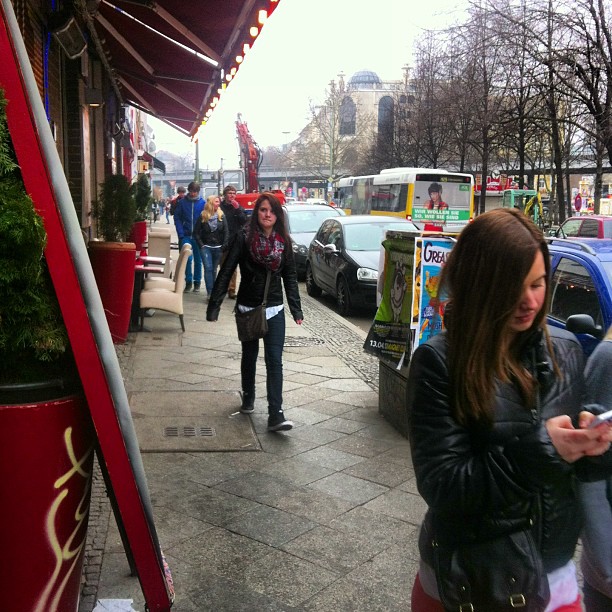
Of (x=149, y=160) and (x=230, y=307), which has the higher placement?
(x=149, y=160)

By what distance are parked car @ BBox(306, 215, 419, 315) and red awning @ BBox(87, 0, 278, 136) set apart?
10.9 feet

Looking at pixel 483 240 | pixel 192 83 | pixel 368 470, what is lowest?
pixel 368 470

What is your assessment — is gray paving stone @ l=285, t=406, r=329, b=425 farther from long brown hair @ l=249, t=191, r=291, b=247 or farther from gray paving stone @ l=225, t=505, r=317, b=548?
gray paving stone @ l=225, t=505, r=317, b=548

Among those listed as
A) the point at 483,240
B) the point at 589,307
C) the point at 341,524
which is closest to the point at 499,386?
the point at 483,240

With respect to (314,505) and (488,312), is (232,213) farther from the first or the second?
(488,312)

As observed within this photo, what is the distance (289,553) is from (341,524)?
485 millimetres

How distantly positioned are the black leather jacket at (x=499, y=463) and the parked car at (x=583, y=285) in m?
4.63

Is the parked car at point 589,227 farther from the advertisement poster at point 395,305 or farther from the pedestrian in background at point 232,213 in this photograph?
the advertisement poster at point 395,305

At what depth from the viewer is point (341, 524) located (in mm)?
4398

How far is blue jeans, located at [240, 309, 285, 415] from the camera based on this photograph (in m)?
6.06

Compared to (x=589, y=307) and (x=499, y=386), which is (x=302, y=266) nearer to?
(x=589, y=307)

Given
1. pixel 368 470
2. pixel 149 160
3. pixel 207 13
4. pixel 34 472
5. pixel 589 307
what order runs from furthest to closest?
pixel 149 160, pixel 207 13, pixel 589 307, pixel 368 470, pixel 34 472

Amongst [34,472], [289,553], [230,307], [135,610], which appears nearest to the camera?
[34,472]

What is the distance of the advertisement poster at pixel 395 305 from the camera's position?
6336mm
